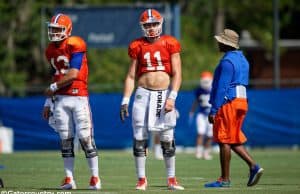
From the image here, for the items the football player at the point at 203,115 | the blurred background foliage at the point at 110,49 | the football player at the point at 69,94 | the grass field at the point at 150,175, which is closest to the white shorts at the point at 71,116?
the football player at the point at 69,94

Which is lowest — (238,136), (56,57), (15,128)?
(15,128)

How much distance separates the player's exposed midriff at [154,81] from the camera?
1392 cm

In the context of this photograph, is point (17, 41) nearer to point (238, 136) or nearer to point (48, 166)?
point (48, 166)

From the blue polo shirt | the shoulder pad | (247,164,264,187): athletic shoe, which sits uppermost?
the shoulder pad

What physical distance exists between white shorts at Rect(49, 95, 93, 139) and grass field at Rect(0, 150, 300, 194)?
0.80 meters

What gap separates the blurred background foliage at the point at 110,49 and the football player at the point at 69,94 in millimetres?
21044

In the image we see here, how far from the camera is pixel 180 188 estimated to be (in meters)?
13.8

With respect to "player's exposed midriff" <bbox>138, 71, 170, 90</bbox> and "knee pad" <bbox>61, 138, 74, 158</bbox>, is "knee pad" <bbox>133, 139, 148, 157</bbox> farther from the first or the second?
"knee pad" <bbox>61, 138, 74, 158</bbox>

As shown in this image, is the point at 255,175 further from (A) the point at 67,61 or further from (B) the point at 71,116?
(A) the point at 67,61

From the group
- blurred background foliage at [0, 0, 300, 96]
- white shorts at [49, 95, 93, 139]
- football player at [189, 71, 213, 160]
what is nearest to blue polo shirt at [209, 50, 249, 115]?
white shorts at [49, 95, 93, 139]

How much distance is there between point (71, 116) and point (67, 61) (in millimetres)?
773

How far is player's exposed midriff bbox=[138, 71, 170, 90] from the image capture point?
13922 millimetres

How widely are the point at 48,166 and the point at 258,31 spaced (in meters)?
28.9

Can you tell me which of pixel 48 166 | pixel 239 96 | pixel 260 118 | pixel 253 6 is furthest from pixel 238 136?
pixel 253 6
